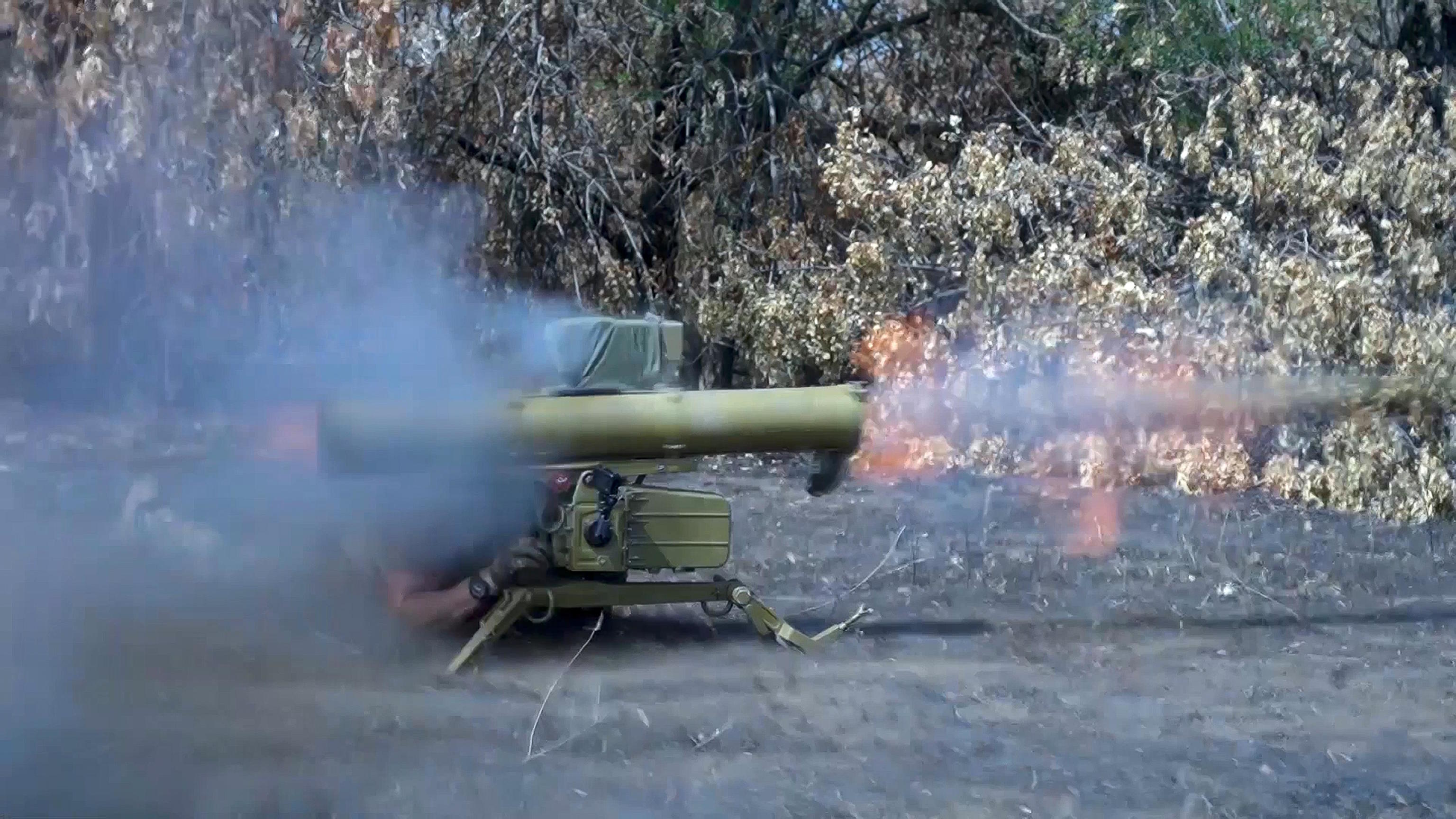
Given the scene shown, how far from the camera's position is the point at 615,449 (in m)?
7.04

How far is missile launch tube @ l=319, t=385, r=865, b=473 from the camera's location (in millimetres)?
6711

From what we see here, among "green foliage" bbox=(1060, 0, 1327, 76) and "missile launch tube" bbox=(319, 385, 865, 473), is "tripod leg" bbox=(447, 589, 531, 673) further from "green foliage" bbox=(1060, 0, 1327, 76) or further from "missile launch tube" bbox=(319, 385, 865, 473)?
"green foliage" bbox=(1060, 0, 1327, 76)

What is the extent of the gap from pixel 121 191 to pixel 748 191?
Result: 5.54 meters

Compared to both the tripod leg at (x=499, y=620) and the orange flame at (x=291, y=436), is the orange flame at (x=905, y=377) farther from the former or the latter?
the orange flame at (x=291, y=436)

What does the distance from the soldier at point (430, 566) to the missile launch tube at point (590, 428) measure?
1.39 feet

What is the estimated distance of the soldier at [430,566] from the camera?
718 centimetres

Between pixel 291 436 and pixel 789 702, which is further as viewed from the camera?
pixel 291 436

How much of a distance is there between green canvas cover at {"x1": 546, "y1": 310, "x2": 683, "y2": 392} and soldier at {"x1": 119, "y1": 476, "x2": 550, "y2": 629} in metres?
0.66

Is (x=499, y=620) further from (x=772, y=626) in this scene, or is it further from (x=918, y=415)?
(x=918, y=415)

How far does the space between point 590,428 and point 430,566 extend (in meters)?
0.96

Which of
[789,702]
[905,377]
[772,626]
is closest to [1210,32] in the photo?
[905,377]

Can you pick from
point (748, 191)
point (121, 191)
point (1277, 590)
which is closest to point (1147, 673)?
point (1277, 590)

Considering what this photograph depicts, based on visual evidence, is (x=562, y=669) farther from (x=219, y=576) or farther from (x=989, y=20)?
(x=989, y=20)

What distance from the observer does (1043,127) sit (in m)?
13.6
